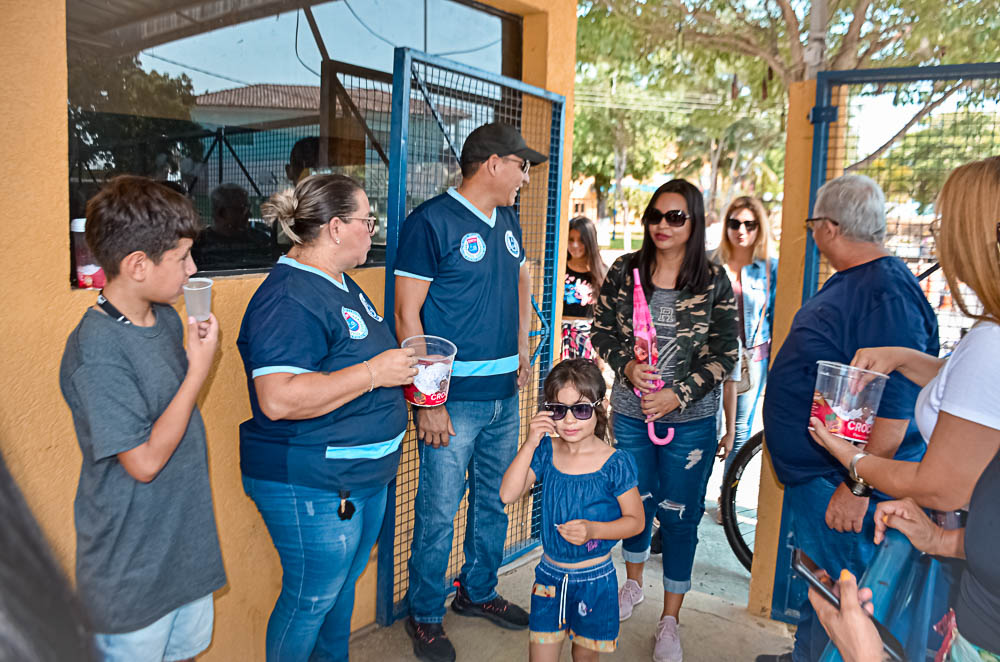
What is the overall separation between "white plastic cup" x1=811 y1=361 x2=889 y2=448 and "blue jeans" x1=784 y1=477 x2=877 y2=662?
453 millimetres

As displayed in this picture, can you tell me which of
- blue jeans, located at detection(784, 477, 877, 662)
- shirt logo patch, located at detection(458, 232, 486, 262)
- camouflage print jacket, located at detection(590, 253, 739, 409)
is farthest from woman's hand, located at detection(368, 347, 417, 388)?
blue jeans, located at detection(784, 477, 877, 662)

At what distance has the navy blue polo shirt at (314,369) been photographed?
231cm

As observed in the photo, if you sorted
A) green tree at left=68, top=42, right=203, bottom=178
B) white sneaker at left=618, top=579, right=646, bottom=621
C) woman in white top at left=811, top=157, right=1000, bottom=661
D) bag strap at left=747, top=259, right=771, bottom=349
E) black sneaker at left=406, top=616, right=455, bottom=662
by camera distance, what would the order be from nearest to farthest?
woman in white top at left=811, top=157, right=1000, bottom=661
green tree at left=68, top=42, right=203, bottom=178
black sneaker at left=406, top=616, right=455, bottom=662
white sneaker at left=618, top=579, right=646, bottom=621
bag strap at left=747, top=259, right=771, bottom=349

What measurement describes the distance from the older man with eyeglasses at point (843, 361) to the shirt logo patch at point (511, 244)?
1256mm

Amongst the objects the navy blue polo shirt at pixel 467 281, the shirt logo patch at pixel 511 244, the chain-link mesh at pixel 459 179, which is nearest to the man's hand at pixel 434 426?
the navy blue polo shirt at pixel 467 281

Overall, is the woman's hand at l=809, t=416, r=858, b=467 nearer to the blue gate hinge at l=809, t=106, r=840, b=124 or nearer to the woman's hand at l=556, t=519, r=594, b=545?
the woman's hand at l=556, t=519, r=594, b=545

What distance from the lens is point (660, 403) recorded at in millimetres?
3305

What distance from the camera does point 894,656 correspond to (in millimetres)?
1626

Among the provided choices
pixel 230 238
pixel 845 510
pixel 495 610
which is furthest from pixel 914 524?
pixel 230 238

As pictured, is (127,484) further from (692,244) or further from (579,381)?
(692,244)

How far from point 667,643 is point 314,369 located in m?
2.19

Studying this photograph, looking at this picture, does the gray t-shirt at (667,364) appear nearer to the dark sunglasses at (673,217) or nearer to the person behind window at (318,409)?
the dark sunglasses at (673,217)

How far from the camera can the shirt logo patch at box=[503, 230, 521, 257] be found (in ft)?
11.2

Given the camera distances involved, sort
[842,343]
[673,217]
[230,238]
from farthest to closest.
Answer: [673,217]
[230,238]
[842,343]
